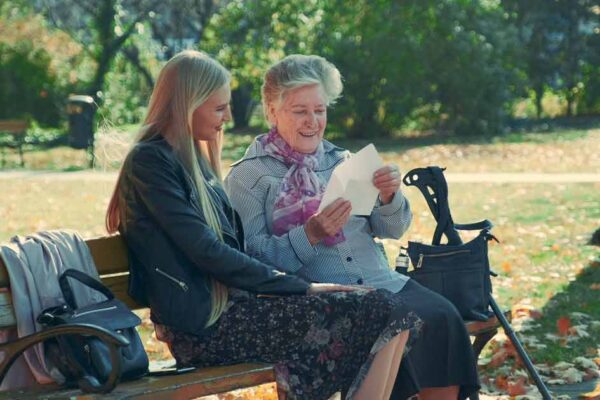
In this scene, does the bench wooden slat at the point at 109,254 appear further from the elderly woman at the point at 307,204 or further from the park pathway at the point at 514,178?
the park pathway at the point at 514,178

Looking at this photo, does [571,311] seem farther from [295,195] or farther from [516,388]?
[295,195]

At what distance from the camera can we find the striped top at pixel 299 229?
4762 mm

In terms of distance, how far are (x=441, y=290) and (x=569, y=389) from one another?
4.23ft

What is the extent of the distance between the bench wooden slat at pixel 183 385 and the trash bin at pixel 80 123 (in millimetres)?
17137

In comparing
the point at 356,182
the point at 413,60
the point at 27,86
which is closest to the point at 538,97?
the point at 413,60

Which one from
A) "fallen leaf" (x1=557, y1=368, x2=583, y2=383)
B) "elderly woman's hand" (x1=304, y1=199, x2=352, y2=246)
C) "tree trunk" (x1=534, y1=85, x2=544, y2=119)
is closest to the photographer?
"elderly woman's hand" (x1=304, y1=199, x2=352, y2=246)

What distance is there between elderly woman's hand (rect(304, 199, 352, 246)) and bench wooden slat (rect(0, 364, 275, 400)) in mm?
581

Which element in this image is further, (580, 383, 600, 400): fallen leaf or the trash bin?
the trash bin

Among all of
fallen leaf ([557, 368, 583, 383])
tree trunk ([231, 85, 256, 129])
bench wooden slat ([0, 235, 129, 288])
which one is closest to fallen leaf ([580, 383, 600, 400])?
fallen leaf ([557, 368, 583, 383])

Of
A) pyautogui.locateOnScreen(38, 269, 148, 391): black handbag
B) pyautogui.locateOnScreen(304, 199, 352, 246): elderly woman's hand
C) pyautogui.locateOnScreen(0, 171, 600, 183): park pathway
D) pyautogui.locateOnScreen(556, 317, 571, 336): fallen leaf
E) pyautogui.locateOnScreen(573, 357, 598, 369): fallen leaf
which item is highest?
pyautogui.locateOnScreen(304, 199, 352, 246): elderly woman's hand

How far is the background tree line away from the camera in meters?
23.3

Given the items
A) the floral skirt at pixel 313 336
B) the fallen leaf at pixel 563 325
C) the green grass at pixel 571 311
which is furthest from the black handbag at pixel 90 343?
the fallen leaf at pixel 563 325

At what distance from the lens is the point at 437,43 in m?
23.5

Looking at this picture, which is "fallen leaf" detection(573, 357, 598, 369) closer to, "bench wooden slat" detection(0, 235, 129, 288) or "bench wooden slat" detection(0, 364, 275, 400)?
"bench wooden slat" detection(0, 364, 275, 400)
